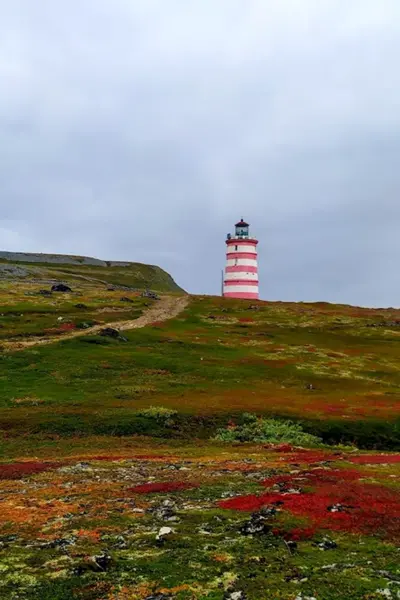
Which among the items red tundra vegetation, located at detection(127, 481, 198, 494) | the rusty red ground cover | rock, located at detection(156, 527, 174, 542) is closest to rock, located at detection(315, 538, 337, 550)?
rock, located at detection(156, 527, 174, 542)

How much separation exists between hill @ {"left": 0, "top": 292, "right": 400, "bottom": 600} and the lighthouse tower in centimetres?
4846

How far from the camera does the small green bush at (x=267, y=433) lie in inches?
1769

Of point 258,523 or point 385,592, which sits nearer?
point 385,592

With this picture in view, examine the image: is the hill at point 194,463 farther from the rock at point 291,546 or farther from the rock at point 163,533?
the rock at point 163,533

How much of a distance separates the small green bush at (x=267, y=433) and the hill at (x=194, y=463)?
6.9 inches

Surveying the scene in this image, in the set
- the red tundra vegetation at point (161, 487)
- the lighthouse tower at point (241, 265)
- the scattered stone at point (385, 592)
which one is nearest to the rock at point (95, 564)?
the scattered stone at point (385, 592)

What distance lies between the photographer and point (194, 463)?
3325 cm

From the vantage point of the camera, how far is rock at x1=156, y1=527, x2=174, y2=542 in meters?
17.6

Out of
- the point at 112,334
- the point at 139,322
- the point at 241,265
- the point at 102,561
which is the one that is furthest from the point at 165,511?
the point at 241,265

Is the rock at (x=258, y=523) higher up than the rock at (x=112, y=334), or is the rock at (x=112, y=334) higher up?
the rock at (x=112, y=334)

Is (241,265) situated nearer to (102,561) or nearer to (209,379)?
(209,379)

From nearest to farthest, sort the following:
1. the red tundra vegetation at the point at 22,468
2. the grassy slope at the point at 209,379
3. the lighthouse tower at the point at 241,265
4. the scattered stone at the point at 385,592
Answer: the scattered stone at the point at 385,592, the red tundra vegetation at the point at 22,468, the grassy slope at the point at 209,379, the lighthouse tower at the point at 241,265

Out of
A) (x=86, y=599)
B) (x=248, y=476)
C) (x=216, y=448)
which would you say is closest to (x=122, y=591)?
(x=86, y=599)

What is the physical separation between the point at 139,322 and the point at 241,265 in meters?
53.3
